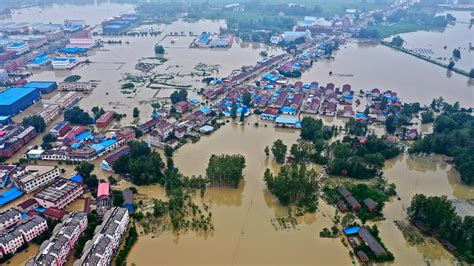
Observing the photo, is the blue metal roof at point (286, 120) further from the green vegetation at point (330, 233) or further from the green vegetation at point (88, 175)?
the green vegetation at point (88, 175)

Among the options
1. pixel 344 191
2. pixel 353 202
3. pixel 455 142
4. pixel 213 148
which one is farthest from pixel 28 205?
pixel 455 142

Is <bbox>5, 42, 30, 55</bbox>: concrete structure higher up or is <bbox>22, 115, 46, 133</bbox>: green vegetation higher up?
<bbox>5, 42, 30, 55</bbox>: concrete structure

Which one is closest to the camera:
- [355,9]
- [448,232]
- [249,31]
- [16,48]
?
[448,232]

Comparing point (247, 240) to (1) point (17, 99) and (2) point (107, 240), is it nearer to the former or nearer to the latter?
(2) point (107, 240)

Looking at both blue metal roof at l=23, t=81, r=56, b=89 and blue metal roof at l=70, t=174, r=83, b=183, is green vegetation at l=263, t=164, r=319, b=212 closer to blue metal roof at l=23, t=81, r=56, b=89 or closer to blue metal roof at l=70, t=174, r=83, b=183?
blue metal roof at l=70, t=174, r=83, b=183

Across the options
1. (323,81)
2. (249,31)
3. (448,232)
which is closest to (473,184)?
(448,232)

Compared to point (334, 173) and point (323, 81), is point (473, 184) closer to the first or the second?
point (334, 173)

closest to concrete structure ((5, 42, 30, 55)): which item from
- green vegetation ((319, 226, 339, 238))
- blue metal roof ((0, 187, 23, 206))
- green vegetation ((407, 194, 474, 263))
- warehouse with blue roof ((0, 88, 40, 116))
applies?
warehouse with blue roof ((0, 88, 40, 116))
